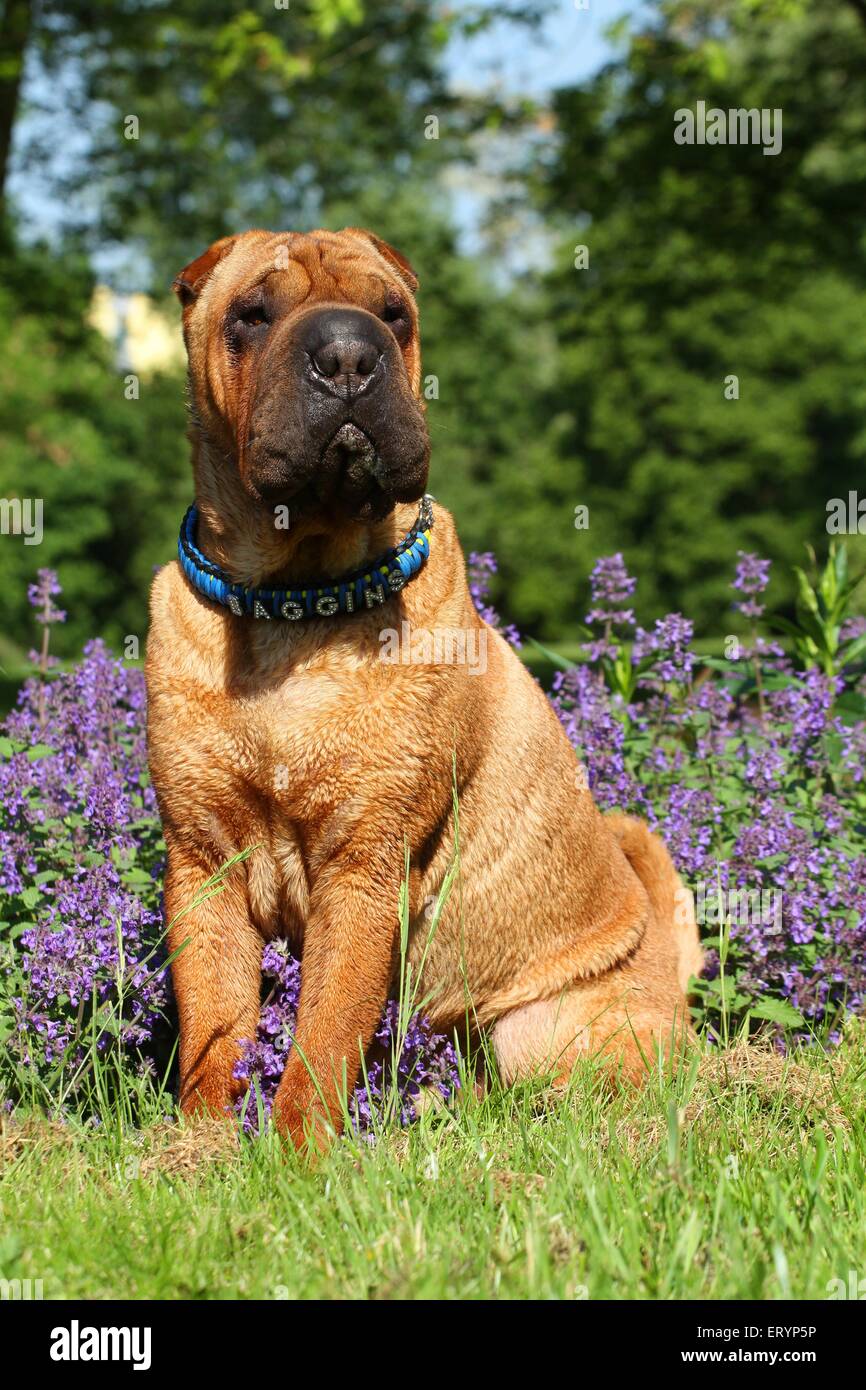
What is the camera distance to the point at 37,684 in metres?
4.91

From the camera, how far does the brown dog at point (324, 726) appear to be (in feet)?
10.1

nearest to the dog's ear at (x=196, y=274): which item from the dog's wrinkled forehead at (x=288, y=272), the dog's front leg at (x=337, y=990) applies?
the dog's wrinkled forehead at (x=288, y=272)

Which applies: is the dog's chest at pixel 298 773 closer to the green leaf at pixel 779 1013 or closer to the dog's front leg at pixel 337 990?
the dog's front leg at pixel 337 990

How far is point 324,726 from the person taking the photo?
10.4ft

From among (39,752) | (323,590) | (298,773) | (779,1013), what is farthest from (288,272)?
(779,1013)

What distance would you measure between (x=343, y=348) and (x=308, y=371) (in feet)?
0.30

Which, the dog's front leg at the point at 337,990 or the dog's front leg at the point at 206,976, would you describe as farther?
the dog's front leg at the point at 206,976

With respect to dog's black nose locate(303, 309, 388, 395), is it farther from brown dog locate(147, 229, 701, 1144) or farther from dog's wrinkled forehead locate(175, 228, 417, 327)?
dog's wrinkled forehead locate(175, 228, 417, 327)

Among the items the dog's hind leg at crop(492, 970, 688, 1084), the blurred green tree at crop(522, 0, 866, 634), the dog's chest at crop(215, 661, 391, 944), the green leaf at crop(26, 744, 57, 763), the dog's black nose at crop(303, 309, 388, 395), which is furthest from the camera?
the blurred green tree at crop(522, 0, 866, 634)

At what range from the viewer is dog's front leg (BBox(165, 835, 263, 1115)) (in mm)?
3242

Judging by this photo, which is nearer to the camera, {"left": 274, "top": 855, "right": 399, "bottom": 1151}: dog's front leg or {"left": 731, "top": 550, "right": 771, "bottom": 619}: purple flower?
{"left": 274, "top": 855, "right": 399, "bottom": 1151}: dog's front leg

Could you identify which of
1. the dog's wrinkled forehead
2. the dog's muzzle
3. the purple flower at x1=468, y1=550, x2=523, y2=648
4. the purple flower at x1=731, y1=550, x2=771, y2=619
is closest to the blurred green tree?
the purple flower at x1=468, y1=550, x2=523, y2=648

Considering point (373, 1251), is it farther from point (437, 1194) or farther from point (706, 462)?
point (706, 462)

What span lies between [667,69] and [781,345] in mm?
19551
